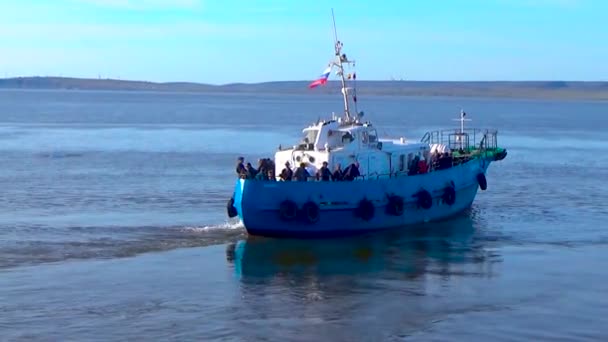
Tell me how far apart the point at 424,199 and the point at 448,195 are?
1.40 meters

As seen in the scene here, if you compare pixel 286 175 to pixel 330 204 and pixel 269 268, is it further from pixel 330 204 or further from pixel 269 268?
pixel 269 268

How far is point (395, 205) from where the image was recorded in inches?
966

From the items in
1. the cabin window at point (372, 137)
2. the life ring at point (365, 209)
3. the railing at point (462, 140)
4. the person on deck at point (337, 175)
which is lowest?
the life ring at point (365, 209)

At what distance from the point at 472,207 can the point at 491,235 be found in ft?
16.0

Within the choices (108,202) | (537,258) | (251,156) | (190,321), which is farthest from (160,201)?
(251,156)

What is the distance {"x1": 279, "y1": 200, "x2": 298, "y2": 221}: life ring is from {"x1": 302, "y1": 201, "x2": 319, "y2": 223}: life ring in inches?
8.2

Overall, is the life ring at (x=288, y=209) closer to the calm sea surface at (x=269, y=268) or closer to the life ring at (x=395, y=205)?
the calm sea surface at (x=269, y=268)

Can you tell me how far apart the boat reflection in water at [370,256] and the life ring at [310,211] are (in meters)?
0.61

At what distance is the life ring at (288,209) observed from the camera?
22.6 meters

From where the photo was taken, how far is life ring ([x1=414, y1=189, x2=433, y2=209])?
25.6m

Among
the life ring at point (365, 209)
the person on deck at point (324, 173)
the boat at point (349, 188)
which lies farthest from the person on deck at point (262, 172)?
the life ring at point (365, 209)

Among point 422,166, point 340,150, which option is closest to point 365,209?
point 340,150

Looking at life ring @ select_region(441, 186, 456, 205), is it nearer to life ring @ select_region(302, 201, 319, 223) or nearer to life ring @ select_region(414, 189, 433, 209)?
life ring @ select_region(414, 189, 433, 209)

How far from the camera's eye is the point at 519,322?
1631 cm
